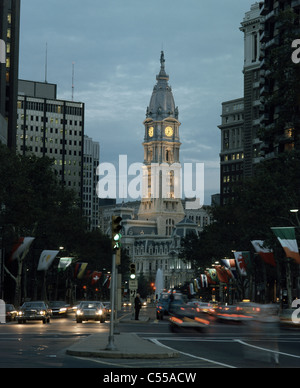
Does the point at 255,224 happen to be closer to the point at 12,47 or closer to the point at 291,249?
the point at 291,249

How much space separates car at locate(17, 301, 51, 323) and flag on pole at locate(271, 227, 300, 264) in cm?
1678

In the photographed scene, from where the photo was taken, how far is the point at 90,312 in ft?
202

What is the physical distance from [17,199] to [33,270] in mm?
28876

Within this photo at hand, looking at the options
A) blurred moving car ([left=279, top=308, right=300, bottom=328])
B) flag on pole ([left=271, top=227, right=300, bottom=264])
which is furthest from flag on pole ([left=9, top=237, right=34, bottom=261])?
blurred moving car ([left=279, top=308, right=300, bottom=328])

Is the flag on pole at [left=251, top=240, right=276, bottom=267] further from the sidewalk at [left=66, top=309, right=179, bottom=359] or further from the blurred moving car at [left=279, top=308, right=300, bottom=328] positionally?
the sidewalk at [left=66, top=309, right=179, bottom=359]

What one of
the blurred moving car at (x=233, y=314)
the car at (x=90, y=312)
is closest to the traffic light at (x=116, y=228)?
the blurred moving car at (x=233, y=314)

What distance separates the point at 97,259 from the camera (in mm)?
146125

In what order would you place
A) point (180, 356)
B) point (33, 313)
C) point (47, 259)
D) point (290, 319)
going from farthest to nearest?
1. point (47, 259)
2. point (33, 313)
3. point (290, 319)
4. point (180, 356)

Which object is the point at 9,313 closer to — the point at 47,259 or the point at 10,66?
the point at 47,259

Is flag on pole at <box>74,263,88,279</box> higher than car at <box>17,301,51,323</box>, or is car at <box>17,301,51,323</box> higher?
flag on pole at <box>74,263,88,279</box>

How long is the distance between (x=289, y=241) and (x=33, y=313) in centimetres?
1790

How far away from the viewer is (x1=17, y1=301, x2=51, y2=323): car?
58469 millimetres

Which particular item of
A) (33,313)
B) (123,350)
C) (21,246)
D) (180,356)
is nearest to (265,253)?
(21,246)

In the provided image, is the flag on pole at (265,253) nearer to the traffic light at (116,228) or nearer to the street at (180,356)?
the street at (180,356)
